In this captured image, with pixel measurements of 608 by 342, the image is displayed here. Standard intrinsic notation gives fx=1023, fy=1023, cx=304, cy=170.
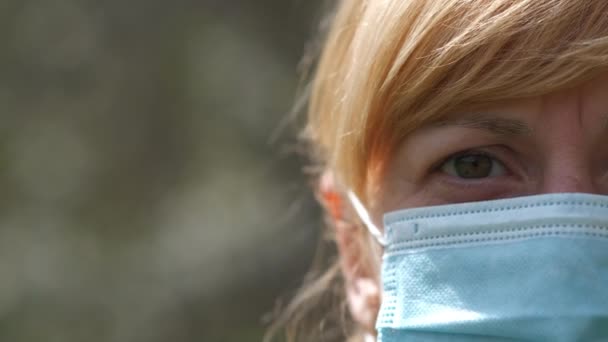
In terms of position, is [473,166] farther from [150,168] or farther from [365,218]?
[150,168]

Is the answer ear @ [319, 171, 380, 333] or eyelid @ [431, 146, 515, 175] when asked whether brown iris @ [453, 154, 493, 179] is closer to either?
eyelid @ [431, 146, 515, 175]

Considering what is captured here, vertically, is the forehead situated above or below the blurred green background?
below

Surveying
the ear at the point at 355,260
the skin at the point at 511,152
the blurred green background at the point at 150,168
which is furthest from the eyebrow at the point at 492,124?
the blurred green background at the point at 150,168

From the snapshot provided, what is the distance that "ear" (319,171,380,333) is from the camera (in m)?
2.61

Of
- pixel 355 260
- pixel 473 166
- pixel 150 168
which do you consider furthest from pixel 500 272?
pixel 150 168

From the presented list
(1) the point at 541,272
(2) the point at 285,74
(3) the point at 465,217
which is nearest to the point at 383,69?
(3) the point at 465,217

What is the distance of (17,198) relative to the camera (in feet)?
18.4

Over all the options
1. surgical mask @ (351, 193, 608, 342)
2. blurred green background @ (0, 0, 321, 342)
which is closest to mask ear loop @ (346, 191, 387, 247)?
surgical mask @ (351, 193, 608, 342)

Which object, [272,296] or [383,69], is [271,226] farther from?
[383,69]

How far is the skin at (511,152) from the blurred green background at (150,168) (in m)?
3.32

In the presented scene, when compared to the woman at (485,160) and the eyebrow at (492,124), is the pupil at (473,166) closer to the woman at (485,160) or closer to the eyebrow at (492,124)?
the woman at (485,160)

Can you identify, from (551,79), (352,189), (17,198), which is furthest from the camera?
(17,198)

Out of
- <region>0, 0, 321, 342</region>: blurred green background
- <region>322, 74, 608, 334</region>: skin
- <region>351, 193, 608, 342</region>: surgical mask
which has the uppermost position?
<region>0, 0, 321, 342</region>: blurred green background

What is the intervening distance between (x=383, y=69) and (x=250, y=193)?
3.79 metres
